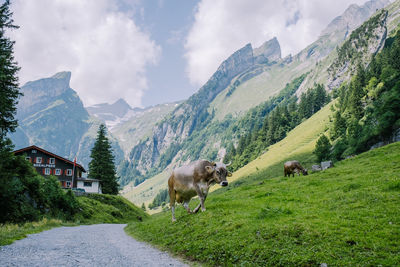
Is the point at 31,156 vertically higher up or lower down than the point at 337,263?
higher up

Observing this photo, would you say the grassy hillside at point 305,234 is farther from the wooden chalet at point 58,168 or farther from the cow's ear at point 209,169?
the wooden chalet at point 58,168

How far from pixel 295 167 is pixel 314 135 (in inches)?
2912

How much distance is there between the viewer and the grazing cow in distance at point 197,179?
14594 millimetres

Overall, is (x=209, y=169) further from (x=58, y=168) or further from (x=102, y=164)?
(x=58, y=168)

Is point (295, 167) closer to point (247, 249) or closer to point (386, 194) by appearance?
point (386, 194)

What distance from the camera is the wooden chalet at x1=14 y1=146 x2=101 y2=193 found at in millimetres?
73562

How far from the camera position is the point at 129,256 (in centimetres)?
1119

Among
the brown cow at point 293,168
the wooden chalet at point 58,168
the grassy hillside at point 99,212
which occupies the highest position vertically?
the wooden chalet at point 58,168

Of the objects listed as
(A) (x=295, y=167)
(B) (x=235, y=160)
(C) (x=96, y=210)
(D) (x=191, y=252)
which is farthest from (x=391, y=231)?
(B) (x=235, y=160)

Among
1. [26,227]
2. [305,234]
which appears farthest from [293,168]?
[26,227]

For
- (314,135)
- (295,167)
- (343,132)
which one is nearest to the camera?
(295,167)

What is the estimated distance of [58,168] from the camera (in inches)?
2960

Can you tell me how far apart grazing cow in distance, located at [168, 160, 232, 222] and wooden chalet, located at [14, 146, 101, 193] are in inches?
2522

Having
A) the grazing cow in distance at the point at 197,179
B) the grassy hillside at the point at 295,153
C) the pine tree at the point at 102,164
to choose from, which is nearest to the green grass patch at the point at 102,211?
the pine tree at the point at 102,164
